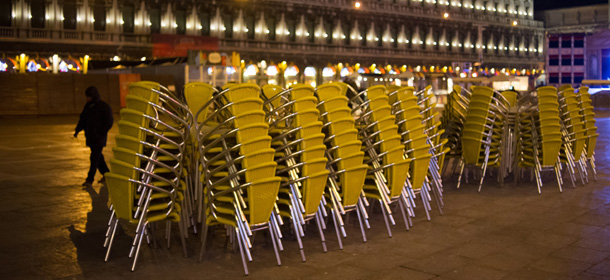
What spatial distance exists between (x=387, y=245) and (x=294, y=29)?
51968 mm

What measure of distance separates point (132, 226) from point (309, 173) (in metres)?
1.52

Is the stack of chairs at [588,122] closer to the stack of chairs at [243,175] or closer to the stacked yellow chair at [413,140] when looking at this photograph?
the stacked yellow chair at [413,140]

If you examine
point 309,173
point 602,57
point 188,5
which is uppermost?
point 188,5

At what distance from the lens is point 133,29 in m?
47.6

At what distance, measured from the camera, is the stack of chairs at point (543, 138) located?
959 cm

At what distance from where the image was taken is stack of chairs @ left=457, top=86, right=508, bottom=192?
31.5 feet

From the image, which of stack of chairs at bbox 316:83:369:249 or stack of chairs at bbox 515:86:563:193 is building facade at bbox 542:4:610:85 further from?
stack of chairs at bbox 316:83:369:249

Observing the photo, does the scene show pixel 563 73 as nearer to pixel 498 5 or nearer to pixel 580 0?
pixel 498 5

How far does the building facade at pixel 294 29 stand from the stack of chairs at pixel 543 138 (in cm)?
3368

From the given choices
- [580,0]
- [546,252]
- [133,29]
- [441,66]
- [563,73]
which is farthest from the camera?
[580,0]

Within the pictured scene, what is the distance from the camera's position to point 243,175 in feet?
19.5

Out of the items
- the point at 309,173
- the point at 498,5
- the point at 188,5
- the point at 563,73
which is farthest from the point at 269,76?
the point at 309,173

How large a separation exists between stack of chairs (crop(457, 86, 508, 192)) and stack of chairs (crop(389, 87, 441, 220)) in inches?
74.6

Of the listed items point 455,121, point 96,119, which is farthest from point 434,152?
point 96,119
